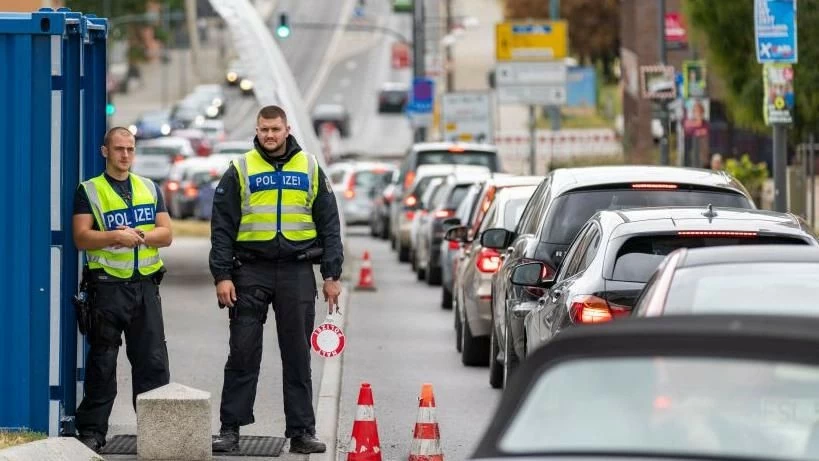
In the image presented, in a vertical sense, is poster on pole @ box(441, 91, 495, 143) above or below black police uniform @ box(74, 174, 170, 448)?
above

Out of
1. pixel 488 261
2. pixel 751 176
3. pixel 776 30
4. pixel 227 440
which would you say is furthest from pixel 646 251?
pixel 751 176

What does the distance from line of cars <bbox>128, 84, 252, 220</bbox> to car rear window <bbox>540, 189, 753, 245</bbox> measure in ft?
18.4

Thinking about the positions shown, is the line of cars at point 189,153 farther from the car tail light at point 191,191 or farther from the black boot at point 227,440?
the black boot at point 227,440

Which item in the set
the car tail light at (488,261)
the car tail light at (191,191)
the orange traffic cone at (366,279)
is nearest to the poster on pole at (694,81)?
the orange traffic cone at (366,279)

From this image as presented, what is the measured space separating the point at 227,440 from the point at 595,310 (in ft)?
6.99

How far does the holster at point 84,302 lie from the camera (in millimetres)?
10781

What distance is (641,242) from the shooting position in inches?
401

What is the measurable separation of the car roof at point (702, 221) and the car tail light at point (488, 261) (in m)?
5.97

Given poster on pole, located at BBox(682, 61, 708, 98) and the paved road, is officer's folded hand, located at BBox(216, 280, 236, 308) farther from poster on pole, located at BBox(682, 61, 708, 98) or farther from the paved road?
poster on pole, located at BBox(682, 61, 708, 98)

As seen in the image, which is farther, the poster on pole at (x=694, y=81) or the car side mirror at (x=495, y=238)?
the poster on pole at (x=694, y=81)

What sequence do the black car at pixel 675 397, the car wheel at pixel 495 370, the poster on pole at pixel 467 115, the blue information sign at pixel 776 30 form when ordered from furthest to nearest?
the poster on pole at pixel 467 115, the blue information sign at pixel 776 30, the car wheel at pixel 495 370, the black car at pixel 675 397

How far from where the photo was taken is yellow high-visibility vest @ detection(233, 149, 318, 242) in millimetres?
10766

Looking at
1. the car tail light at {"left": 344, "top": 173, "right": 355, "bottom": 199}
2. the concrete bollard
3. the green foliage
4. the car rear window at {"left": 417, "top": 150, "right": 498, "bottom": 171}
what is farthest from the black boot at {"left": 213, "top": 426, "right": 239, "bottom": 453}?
the car tail light at {"left": 344, "top": 173, "right": 355, "bottom": 199}

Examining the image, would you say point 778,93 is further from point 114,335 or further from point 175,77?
point 175,77
